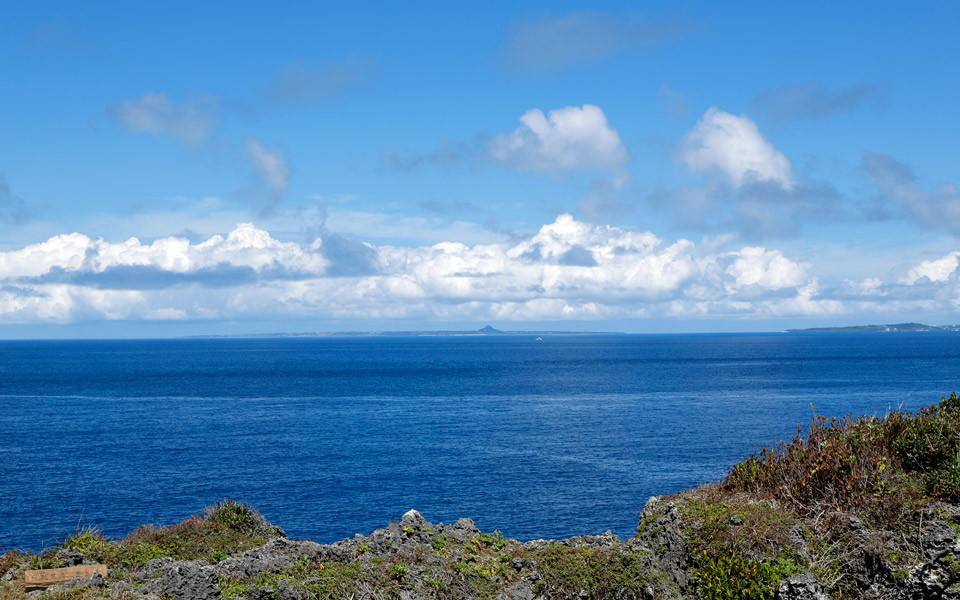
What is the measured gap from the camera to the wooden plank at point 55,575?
1664 centimetres

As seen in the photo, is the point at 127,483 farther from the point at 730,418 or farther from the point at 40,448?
the point at 730,418

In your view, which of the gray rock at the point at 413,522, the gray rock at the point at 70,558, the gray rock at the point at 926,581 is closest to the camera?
the gray rock at the point at 926,581

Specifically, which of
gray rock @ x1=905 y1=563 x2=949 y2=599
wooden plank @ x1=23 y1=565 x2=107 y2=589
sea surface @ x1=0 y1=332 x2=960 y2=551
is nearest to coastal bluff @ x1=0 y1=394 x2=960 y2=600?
gray rock @ x1=905 y1=563 x2=949 y2=599

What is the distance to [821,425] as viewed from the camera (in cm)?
1998

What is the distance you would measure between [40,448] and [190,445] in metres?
15.7

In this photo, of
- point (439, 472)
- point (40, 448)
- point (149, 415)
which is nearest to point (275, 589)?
point (439, 472)

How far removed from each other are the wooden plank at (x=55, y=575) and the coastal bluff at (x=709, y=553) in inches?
9.5

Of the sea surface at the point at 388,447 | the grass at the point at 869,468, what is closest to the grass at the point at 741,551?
the grass at the point at 869,468

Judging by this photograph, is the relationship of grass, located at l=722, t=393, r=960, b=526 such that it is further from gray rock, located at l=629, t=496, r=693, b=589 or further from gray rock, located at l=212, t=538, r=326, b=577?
gray rock, located at l=212, t=538, r=326, b=577

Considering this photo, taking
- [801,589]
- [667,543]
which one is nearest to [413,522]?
[667,543]

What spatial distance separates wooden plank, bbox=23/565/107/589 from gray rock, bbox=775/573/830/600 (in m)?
15.4

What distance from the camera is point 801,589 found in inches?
586

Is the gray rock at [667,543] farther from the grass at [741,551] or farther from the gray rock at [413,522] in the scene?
the gray rock at [413,522]

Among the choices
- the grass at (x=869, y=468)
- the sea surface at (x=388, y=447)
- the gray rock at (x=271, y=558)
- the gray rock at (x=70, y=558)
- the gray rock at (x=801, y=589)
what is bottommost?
the sea surface at (x=388, y=447)
